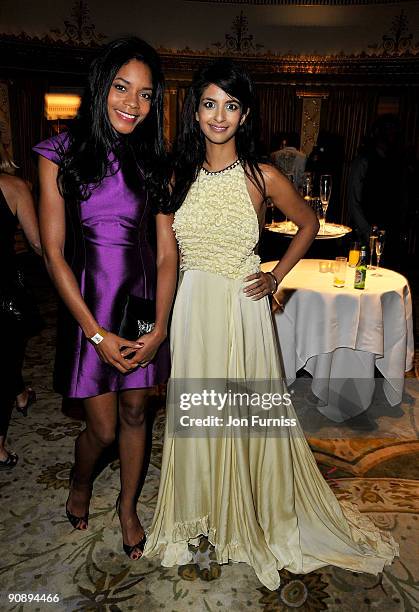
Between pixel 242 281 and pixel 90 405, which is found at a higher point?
pixel 242 281

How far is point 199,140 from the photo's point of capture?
2.24m

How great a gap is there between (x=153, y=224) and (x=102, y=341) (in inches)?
20.5

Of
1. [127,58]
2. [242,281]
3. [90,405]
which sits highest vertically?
[127,58]

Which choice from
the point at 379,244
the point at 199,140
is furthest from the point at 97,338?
the point at 379,244

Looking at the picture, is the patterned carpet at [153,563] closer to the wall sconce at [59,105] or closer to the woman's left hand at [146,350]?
the woman's left hand at [146,350]

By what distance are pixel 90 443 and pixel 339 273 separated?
2160mm

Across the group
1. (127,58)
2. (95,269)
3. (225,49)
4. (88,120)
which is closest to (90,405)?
(95,269)

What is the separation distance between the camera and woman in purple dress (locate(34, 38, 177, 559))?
197cm

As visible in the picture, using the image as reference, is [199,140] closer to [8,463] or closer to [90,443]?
[90,443]

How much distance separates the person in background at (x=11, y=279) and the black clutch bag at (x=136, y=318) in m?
0.76

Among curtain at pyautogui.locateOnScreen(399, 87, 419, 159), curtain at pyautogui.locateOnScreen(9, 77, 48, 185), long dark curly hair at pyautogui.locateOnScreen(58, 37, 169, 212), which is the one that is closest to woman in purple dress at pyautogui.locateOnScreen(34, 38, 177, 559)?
long dark curly hair at pyautogui.locateOnScreen(58, 37, 169, 212)

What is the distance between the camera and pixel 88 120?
78.9 inches

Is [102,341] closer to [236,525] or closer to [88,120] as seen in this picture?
[88,120]

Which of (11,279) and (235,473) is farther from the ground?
(11,279)
